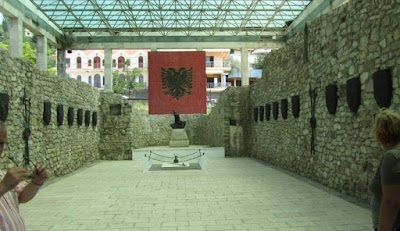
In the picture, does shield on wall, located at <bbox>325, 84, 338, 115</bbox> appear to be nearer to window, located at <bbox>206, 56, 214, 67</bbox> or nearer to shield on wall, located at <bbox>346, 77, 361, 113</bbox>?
shield on wall, located at <bbox>346, 77, 361, 113</bbox>

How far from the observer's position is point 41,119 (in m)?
9.54

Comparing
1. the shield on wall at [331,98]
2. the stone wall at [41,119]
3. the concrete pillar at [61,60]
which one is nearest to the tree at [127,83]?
the concrete pillar at [61,60]

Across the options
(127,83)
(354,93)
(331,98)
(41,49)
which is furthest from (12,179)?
(127,83)

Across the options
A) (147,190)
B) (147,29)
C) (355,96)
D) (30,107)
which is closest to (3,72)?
(30,107)

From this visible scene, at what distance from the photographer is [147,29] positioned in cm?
2270

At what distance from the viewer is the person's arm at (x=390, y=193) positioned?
199cm

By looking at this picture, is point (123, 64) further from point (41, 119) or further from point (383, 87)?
point (383, 87)

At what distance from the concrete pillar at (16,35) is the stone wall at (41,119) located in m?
5.43

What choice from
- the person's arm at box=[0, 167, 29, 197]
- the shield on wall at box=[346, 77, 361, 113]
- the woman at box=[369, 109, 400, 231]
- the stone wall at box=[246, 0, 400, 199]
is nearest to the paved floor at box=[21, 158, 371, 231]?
the stone wall at box=[246, 0, 400, 199]

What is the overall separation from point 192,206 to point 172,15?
52.6 feet

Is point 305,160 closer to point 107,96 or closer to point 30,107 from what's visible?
point 30,107

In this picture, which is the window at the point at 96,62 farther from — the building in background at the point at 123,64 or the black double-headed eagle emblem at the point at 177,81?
the black double-headed eagle emblem at the point at 177,81

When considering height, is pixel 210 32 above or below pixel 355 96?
above

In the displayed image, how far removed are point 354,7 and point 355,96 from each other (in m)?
1.51
